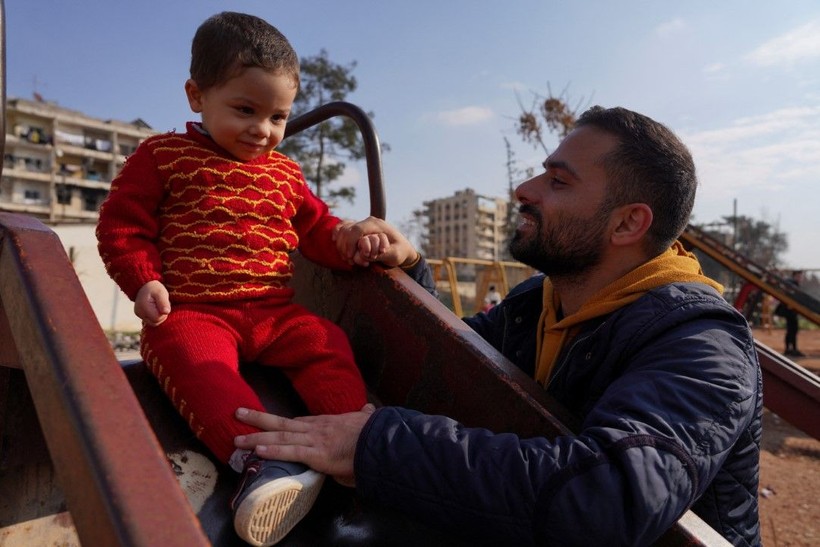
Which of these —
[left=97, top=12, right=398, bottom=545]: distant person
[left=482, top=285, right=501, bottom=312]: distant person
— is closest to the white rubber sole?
[left=97, top=12, right=398, bottom=545]: distant person

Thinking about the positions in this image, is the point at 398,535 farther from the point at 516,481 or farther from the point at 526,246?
the point at 526,246

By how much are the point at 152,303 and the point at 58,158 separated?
156 feet

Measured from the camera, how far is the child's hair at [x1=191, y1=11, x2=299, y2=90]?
4.47ft

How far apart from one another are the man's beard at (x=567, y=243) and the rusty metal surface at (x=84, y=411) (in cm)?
110

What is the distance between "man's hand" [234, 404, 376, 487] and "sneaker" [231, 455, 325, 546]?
0.02 metres

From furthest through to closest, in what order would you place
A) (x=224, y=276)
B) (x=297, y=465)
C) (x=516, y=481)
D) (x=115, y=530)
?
(x=224, y=276) < (x=297, y=465) < (x=516, y=481) < (x=115, y=530)

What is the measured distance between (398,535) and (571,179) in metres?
0.97

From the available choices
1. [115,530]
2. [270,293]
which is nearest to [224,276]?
[270,293]

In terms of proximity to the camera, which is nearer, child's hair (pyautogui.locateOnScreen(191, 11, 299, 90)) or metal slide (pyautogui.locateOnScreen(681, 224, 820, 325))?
child's hair (pyautogui.locateOnScreen(191, 11, 299, 90))

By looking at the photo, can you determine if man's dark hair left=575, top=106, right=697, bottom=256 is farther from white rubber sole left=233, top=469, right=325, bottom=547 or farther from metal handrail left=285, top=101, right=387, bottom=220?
white rubber sole left=233, top=469, right=325, bottom=547

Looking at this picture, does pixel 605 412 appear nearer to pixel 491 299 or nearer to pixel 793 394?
pixel 793 394

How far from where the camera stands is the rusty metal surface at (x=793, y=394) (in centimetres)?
210

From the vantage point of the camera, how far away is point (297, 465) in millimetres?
1080

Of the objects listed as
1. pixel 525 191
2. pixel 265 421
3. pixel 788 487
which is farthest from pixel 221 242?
pixel 788 487
